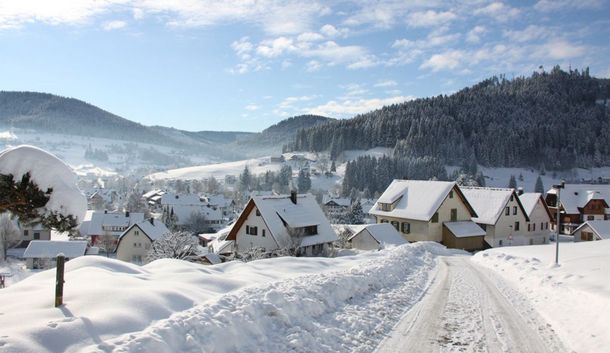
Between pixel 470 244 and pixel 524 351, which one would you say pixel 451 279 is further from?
pixel 470 244

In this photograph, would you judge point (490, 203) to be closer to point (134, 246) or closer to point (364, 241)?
point (364, 241)

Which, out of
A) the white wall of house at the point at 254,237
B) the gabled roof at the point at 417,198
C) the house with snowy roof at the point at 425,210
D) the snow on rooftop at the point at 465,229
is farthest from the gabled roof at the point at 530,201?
the white wall of house at the point at 254,237

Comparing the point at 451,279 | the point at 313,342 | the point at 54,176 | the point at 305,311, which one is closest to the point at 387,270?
the point at 451,279

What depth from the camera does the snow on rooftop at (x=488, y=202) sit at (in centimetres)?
5169

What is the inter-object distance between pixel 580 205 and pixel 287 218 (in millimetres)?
60657

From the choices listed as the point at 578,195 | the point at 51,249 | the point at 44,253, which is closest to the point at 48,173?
the point at 44,253

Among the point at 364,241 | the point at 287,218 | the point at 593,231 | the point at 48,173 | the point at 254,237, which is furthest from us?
the point at 593,231

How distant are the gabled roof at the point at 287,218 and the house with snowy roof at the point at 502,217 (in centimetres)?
2100

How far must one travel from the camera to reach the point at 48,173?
9.24 metres

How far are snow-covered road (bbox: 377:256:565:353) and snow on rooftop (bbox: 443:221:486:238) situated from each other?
108 feet

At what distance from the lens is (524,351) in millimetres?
9586

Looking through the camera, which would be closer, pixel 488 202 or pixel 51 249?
pixel 488 202

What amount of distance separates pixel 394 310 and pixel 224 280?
16.1 ft

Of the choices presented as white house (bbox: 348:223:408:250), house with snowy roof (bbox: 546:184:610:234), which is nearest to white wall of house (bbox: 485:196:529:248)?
white house (bbox: 348:223:408:250)
